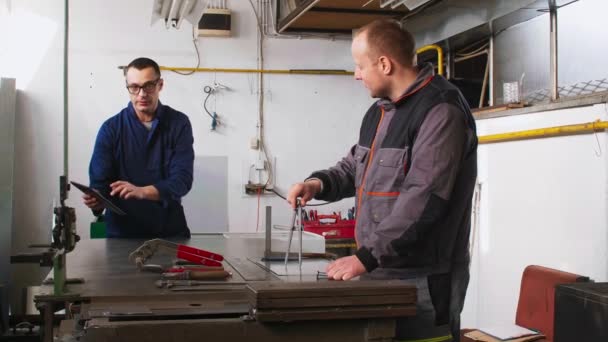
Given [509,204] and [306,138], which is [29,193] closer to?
[306,138]

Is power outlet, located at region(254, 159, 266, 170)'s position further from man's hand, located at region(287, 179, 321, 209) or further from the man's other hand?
man's hand, located at region(287, 179, 321, 209)

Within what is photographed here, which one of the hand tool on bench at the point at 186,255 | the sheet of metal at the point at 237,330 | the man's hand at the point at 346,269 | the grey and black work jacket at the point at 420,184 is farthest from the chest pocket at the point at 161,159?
the sheet of metal at the point at 237,330

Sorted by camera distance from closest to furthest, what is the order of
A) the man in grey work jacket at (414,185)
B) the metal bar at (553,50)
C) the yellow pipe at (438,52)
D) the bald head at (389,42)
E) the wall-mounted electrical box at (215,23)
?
the man in grey work jacket at (414,185) → the bald head at (389,42) → the metal bar at (553,50) → the yellow pipe at (438,52) → the wall-mounted electrical box at (215,23)

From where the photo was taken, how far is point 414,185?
1729mm

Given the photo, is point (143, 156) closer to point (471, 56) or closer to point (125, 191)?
point (125, 191)

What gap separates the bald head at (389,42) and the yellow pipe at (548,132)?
1.37 m

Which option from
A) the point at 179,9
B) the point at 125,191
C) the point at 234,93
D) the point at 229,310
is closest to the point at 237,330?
the point at 229,310

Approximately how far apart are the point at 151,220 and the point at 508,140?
6.18 ft

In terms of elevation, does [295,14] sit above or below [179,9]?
above

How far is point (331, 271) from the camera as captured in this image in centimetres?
167

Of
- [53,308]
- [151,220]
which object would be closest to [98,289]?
[53,308]

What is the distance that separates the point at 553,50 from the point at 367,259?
7.16 ft

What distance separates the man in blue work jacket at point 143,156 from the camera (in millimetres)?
2805

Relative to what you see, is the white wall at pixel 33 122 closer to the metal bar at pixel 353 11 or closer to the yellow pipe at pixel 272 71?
the yellow pipe at pixel 272 71
